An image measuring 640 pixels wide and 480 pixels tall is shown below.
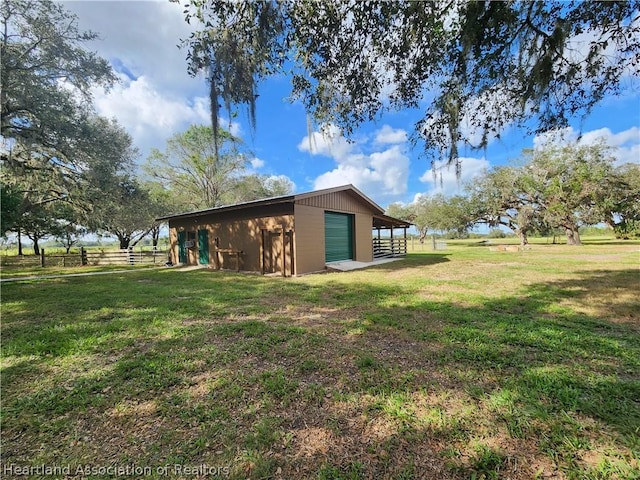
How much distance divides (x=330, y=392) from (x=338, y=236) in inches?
386

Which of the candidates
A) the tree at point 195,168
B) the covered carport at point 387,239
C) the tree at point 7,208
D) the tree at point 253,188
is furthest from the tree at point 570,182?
the tree at point 7,208

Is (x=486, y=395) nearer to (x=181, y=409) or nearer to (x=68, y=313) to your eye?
(x=181, y=409)

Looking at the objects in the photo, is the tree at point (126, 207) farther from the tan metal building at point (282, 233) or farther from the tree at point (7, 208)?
the tree at point (7, 208)

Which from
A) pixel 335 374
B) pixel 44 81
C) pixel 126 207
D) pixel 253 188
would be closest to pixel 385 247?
pixel 253 188

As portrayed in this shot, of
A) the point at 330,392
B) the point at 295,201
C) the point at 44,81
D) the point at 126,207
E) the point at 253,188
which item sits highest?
the point at 44,81

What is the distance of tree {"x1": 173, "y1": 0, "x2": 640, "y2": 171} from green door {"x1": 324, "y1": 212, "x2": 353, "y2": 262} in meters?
7.22

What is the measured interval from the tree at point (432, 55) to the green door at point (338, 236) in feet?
23.7

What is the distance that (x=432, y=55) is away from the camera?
376 cm

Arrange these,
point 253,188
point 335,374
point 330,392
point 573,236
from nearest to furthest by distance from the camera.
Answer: point 330,392, point 335,374, point 573,236, point 253,188

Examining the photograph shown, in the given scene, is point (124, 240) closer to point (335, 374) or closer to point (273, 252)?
point (273, 252)

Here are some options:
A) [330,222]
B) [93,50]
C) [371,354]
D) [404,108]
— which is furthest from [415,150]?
[93,50]

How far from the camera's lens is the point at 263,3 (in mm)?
3152

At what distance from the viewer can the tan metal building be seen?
31.8 feet

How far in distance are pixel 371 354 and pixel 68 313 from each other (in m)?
5.63
